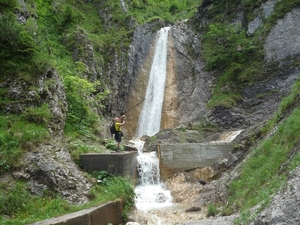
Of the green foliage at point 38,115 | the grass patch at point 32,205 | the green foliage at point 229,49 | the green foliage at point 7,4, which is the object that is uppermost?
the green foliage at point 229,49

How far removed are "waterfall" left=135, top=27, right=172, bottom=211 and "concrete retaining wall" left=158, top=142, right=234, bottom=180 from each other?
0.55 meters

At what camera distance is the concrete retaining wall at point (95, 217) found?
8203 millimetres

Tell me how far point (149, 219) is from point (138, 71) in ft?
69.6

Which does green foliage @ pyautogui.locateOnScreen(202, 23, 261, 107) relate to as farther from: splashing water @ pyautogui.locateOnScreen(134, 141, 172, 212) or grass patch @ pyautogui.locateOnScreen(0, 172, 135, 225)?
grass patch @ pyautogui.locateOnScreen(0, 172, 135, 225)

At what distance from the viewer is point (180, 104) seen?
91.9ft

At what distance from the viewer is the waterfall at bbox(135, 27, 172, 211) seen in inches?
591

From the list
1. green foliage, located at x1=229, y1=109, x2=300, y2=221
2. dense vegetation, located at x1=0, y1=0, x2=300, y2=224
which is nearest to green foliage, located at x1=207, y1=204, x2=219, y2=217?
dense vegetation, located at x1=0, y1=0, x2=300, y2=224

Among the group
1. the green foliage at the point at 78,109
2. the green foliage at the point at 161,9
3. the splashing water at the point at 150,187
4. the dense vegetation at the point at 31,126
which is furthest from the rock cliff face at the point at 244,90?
the dense vegetation at the point at 31,126

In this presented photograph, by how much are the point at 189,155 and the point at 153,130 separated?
9104 mm

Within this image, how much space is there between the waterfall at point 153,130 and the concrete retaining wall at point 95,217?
3.14 m

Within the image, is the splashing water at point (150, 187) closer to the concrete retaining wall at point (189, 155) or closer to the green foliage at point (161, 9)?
the concrete retaining wall at point (189, 155)

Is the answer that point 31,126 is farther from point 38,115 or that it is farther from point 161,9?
point 161,9

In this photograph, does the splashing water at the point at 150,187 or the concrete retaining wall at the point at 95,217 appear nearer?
the concrete retaining wall at the point at 95,217

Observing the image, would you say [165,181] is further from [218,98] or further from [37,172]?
[218,98]
